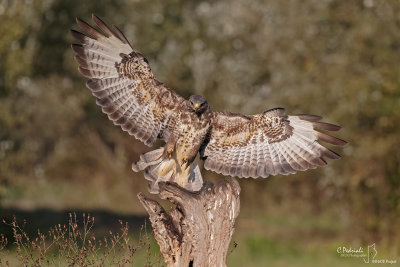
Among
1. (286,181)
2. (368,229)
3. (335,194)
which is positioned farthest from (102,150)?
(368,229)

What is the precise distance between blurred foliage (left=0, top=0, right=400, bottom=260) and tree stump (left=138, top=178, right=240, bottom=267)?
8057 millimetres

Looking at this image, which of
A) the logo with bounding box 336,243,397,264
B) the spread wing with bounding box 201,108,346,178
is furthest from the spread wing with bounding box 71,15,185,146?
the logo with bounding box 336,243,397,264

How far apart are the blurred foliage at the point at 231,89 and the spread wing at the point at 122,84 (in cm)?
633

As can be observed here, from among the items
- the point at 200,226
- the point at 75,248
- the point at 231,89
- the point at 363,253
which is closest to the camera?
the point at 200,226

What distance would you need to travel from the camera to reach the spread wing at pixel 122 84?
7930 millimetres

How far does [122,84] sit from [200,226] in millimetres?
2158

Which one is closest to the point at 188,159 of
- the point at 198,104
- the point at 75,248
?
the point at 198,104

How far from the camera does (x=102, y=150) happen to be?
22000 millimetres

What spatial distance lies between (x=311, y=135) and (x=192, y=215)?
2.16 metres

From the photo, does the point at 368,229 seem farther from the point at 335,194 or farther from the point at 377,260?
the point at 335,194

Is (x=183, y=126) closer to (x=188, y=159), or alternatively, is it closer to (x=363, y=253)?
(x=188, y=159)

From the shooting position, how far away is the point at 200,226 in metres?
6.65

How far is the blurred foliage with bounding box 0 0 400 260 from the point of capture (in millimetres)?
14453

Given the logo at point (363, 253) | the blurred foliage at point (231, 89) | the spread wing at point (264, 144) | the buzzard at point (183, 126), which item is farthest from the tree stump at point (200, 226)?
the blurred foliage at point (231, 89)
